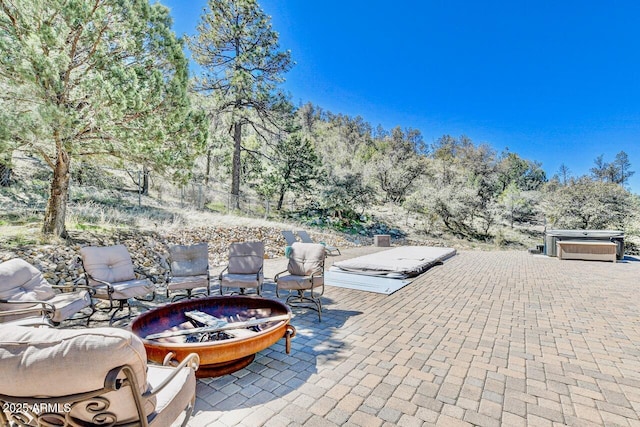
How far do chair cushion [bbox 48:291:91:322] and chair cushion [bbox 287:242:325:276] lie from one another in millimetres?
2809

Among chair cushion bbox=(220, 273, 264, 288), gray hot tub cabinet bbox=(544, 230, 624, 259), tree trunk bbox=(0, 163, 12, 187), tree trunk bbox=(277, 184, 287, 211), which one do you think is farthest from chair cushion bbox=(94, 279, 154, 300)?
tree trunk bbox=(277, 184, 287, 211)

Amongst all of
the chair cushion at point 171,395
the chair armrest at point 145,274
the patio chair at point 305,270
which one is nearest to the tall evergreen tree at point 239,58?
the chair armrest at point 145,274

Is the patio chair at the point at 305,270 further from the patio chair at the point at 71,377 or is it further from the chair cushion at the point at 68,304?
the patio chair at the point at 71,377

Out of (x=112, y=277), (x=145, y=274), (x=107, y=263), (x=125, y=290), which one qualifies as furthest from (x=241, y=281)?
(x=145, y=274)

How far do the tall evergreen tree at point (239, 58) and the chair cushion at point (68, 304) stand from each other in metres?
11.2

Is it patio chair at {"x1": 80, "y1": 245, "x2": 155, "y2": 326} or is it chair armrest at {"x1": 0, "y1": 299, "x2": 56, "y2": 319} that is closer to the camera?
chair armrest at {"x1": 0, "y1": 299, "x2": 56, "y2": 319}

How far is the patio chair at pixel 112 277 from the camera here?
404cm

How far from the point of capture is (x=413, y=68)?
1942 cm

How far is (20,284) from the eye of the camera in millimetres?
3418

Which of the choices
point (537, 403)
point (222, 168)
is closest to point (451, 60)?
point (222, 168)

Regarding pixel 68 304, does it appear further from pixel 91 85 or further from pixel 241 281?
pixel 91 85

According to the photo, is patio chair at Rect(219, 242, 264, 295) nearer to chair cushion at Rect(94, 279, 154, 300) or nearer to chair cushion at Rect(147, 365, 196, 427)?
chair cushion at Rect(94, 279, 154, 300)

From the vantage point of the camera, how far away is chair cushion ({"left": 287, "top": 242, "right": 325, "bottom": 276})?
16.1 ft

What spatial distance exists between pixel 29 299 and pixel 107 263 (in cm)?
115
